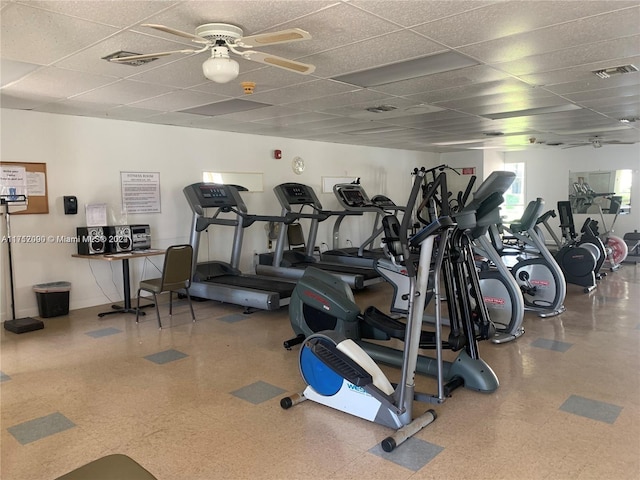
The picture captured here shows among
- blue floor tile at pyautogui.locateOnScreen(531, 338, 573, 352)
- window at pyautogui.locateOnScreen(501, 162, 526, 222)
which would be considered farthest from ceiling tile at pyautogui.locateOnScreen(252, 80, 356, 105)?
window at pyautogui.locateOnScreen(501, 162, 526, 222)

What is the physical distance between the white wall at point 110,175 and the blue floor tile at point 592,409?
16.8 feet

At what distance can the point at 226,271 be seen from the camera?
6.59 m

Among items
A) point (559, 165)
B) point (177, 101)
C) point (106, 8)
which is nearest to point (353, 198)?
point (177, 101)

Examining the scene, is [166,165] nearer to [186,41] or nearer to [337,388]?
[186,41]

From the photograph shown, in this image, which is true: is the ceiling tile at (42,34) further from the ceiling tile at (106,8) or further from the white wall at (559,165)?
the white wall at (559,165)

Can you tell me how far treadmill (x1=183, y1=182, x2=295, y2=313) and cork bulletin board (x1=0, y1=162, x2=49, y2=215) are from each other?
158 cm

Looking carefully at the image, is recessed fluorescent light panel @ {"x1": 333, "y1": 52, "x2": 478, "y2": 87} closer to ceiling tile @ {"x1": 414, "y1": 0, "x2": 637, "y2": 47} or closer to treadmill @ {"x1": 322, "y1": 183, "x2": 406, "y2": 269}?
ceiling tile @ {"x1": 414, "y1": 0, "x2": 637, "y2": 47}

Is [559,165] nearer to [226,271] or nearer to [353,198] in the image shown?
[353,198]

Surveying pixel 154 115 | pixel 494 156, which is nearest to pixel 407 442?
pixel 154 115

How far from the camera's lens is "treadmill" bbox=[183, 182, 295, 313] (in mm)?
5543

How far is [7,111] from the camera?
17.2 feet

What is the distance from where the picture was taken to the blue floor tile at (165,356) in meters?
4.07

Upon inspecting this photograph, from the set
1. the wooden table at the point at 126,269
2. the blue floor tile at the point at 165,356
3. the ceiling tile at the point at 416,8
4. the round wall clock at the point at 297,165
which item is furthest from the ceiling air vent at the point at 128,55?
the round wall clock at the point at 297,165

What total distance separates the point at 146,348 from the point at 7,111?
3.05 metres
